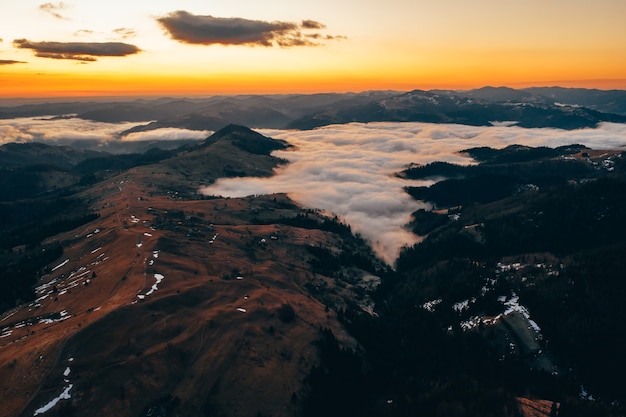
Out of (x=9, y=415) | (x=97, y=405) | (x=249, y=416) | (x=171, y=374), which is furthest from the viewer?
(x=171, y=374)

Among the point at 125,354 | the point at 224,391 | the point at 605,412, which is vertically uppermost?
the point at 125,354

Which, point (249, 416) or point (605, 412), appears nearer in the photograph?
point (249, 416)

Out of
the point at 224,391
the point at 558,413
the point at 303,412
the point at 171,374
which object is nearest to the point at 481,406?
the point at 558,413

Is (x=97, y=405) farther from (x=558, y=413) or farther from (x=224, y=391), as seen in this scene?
(x=558, y=413)

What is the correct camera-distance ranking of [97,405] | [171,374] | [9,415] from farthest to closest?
[171,374] < [97,405] < [9,415]

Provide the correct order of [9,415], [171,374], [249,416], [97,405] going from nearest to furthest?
1. [9,415]
2. [97,405]
3. [249,416]
4. [171,374]

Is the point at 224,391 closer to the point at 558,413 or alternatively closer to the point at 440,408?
the point at 440,408

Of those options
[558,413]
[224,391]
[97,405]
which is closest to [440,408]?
[558,413]

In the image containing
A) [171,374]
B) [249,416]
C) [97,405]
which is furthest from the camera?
[171,374]

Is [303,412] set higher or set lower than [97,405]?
lower

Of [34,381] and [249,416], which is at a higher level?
[34,381]
